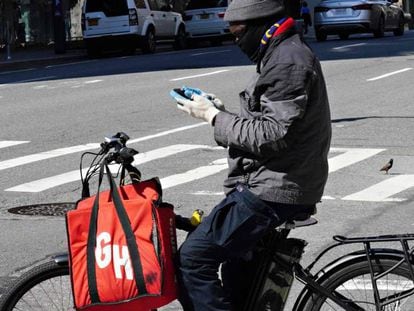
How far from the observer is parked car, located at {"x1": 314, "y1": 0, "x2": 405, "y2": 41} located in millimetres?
35781

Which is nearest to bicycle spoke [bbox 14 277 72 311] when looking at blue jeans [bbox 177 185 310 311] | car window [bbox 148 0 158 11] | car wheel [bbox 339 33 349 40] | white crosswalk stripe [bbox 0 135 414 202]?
blue jeans [bbox 177 185 310 311]

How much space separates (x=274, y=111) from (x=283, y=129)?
7cm

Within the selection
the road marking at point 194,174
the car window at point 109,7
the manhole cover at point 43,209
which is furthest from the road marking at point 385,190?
the car window at point 109,7

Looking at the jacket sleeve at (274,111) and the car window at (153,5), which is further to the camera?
the car window at (153,5)

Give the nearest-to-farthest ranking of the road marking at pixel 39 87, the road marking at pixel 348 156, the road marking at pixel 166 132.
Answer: the road marking at pixel 348 156 < the road marking at pixel 166 132 < the road marking at pixel 39 87

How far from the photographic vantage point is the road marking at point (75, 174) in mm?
10133

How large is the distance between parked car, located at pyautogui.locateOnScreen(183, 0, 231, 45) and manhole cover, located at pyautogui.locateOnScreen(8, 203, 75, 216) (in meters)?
28.4

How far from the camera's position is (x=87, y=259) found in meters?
4.11

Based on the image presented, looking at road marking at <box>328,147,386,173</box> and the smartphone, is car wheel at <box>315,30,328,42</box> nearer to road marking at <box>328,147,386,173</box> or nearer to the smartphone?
road marking at <box>328,147,386,173</box>

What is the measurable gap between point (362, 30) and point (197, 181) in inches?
1069

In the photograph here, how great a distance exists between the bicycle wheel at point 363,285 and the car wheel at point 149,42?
98.3 feet

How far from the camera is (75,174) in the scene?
10742mm

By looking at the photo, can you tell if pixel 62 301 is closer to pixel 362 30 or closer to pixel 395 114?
pixel 395 114

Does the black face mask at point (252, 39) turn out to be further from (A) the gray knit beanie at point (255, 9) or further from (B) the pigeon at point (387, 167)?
(B) the pigeon at point (387, 167)
